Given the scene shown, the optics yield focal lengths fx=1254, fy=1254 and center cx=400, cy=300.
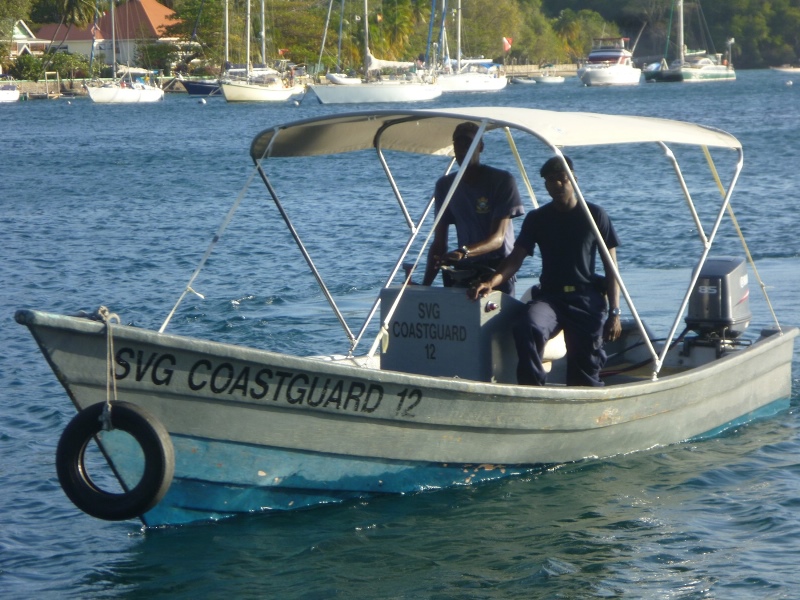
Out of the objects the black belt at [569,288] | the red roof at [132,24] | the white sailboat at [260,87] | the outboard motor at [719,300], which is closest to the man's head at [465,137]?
the black belt at [569,288]

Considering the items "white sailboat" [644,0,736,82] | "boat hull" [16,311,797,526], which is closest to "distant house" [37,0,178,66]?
"white sailboat" [644,0,736,82]

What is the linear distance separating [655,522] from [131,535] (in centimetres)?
318

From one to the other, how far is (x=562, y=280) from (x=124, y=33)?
99806mm

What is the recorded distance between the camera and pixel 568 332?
8.03m

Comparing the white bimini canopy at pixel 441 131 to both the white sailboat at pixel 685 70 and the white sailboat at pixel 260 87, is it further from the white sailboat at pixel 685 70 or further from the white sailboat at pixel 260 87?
the white sailboat at pixel 685 70

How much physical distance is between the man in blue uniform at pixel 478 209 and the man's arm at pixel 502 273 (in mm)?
127

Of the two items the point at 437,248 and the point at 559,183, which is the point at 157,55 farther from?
the point at 559,183

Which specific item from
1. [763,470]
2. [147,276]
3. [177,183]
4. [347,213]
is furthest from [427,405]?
[177,183]

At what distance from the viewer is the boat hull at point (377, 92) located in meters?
71.9

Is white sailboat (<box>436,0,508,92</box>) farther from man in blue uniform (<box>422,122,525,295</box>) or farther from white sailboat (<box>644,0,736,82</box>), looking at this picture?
man in blue uniform (<box>422,122,525,295</box>)

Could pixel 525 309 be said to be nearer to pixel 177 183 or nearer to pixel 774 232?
pixel 774 232

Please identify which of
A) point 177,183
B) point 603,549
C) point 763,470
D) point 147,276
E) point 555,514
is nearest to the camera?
point 603,549

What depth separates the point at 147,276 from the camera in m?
17.1

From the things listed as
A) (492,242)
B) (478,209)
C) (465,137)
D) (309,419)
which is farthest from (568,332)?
(309,419)
